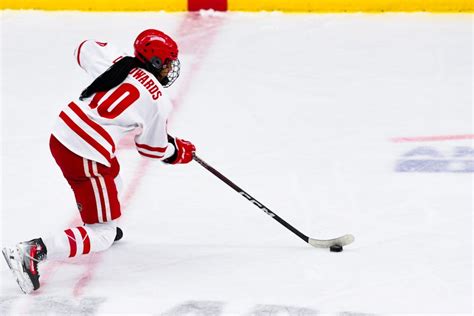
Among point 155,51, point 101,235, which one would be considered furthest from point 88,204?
point 155,51

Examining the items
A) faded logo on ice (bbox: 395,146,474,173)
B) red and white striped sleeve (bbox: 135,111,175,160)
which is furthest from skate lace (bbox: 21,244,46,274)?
faded logo on ice (bbox: 395,146,474,173)

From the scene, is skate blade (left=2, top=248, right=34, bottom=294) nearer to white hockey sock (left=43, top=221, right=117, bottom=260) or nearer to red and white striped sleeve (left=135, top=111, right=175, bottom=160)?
white hockey sock (left=43, top=221, right=117, bottom=260)

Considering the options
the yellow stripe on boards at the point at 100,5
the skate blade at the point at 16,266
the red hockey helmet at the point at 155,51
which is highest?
the yellow stripe on boards at the point at 100,5

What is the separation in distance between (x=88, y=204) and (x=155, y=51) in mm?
550

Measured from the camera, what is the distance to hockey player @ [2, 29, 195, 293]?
13.1 ft

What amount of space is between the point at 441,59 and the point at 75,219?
2.46 m

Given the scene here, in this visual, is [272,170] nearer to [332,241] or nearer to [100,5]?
[332,241]

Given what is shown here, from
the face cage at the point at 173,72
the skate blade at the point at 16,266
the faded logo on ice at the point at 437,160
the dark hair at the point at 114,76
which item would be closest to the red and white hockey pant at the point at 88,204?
the skate blade at the point at 16,266

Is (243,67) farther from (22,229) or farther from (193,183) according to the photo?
(22,229)

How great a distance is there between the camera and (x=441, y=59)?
250 inches

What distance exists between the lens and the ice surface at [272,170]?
13.3 feet

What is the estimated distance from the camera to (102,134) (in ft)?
13.3

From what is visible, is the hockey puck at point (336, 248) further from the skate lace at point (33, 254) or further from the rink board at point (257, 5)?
the rink board at point (257, 5)

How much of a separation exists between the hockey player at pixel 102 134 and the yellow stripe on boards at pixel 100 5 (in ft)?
9.76
